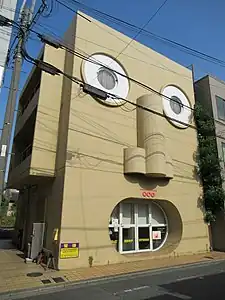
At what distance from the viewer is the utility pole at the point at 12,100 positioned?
5992mm

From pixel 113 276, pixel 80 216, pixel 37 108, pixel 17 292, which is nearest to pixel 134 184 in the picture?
pixel 80 216

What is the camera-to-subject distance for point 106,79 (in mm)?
12031

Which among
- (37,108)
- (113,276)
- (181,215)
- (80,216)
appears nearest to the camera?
(113,276)

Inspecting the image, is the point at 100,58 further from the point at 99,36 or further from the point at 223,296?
the point at 223,296

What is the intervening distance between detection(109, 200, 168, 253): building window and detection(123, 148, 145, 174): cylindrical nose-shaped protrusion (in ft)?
7.07

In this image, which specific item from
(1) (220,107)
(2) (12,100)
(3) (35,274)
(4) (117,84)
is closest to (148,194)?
(4) (117,84)

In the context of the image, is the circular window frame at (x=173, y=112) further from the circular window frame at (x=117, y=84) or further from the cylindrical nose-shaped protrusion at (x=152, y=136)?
the circular window frame at (x=117, y=84)

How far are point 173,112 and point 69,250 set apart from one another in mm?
9444

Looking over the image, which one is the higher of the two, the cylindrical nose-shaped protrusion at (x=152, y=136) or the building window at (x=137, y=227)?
the cylindrical nose-shaped protrusion at (x=152, y=136)

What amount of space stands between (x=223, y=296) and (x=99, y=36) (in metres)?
11.9

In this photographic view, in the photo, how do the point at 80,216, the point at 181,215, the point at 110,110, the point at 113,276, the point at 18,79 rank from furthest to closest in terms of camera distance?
the point at 181,215 < the point at 110,110 < the point at 80,216 < the point at 113,276 < the point at 18,79

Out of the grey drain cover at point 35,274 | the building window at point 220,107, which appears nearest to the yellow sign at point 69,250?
the grey drain cover at point 35,274

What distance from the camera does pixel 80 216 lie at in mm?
9656

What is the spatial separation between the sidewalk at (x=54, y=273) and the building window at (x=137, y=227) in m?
1.47
